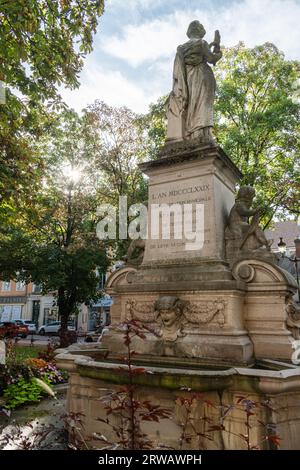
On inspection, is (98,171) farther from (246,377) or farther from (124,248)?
(246,377)

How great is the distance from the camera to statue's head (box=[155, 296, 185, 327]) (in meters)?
5.55

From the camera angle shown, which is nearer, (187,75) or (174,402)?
(174,402)

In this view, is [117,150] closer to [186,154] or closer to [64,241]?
[64,241]

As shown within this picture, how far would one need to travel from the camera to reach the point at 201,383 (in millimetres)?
4012

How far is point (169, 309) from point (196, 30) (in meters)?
6.11

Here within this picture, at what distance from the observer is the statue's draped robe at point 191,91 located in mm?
7410

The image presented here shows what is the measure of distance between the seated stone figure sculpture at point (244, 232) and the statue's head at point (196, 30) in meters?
3.80

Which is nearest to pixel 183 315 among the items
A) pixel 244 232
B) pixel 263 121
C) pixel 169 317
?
pixel 169 317

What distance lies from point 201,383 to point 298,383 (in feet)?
3.70

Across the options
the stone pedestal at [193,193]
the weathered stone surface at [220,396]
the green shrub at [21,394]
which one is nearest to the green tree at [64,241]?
the green shrub at [21,394]

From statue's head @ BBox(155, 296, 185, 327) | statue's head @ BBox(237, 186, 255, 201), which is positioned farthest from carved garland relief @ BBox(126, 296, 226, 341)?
statue's head @ BBox(237, 186, 255, 201)

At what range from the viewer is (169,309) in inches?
218

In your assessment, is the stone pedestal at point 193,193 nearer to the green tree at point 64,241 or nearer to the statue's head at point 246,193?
the statue's head at point 246,193
